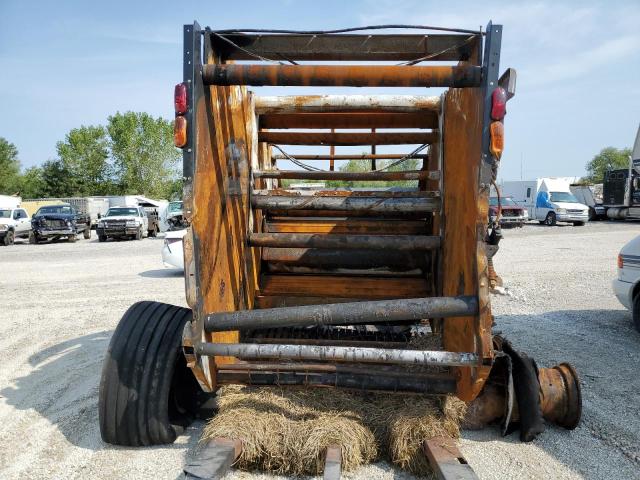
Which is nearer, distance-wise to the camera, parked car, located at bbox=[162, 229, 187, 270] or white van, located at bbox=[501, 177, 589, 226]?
parked car, located at bbox=[162, 229, 187, 270]

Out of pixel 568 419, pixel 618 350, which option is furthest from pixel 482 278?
pixel 618 350

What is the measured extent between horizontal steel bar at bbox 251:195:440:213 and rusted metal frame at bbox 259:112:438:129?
0.90 meters

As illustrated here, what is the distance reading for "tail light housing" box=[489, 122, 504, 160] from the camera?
272 cm

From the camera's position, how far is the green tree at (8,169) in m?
65.4

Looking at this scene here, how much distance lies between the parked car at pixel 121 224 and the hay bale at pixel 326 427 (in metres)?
23.4

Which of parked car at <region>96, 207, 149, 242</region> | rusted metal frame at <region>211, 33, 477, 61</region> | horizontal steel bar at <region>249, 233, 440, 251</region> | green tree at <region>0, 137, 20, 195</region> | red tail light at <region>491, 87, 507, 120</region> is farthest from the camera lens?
green tree at <region>0, 137, 20, 195</region>

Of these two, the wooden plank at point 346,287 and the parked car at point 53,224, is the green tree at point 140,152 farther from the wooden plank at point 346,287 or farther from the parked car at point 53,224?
the wooden plank at point 346,287

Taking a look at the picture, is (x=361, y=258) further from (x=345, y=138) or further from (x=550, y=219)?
(x=550, y=219)

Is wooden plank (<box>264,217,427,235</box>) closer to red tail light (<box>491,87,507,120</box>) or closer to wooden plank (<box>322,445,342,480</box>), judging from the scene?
red tail light (<box>491,87,507,120</box>)

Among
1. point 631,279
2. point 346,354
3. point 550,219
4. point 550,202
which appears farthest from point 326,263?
point 550,219

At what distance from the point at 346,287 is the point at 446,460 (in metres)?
2.13

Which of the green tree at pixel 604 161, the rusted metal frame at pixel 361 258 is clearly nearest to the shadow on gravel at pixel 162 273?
the rusted metal frame at pixel 361 258

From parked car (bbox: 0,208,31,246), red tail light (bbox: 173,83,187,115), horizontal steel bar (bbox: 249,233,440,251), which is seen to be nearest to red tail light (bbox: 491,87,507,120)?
horizontal steel bar (bbox: 249,233,440,251)

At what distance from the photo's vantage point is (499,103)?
106 inches
